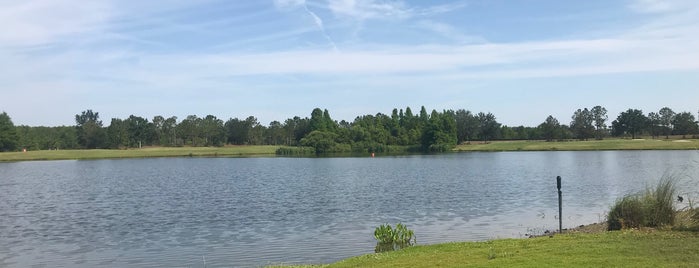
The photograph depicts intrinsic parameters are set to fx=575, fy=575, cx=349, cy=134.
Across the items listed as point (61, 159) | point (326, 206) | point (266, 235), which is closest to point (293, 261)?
point (266, 235)

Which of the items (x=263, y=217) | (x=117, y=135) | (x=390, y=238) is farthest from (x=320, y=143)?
(x=390, y=238)

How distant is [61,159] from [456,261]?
14526 centimetres

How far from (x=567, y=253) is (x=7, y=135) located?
179150 mm

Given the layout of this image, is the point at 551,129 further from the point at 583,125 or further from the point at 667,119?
the point at 667,119

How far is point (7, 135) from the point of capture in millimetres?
161250

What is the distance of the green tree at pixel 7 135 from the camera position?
527 ft

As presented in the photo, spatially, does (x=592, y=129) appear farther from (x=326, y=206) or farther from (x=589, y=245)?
(x=589, y=245)

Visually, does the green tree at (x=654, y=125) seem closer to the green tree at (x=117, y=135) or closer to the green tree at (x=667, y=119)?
the green tree at (x=667, y=119)

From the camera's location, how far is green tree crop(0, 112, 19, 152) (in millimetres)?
160625

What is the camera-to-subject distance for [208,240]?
970 inches

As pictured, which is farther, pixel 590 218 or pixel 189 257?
pixel 590 218

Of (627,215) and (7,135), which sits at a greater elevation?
(7,135)

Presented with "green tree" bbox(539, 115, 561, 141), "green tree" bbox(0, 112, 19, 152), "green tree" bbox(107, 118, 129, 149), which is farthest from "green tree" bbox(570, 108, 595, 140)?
"green tree" bbox(0, 112, 19, 152)

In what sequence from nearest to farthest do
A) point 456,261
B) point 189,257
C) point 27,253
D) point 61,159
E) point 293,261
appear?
point 456,261 → point 293,261 → point 189,257 → point 27,253 → point 61,159
